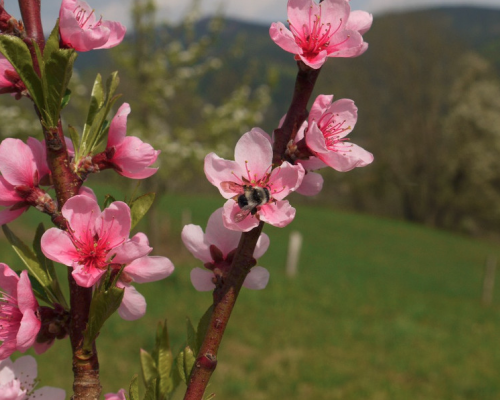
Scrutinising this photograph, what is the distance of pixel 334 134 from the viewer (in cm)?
84

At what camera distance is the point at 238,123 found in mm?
10805

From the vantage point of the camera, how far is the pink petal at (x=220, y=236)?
822 mm

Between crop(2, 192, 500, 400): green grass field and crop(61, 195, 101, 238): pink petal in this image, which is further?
crop(2, 192, 500, 400): green grass field

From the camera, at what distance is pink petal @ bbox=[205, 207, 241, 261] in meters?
0.82

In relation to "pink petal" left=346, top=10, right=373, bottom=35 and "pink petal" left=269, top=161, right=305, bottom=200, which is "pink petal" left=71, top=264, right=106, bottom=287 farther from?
"pink petal" left=346, top=10, right=373, bottom=35

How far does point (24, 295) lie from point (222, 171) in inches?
12.3

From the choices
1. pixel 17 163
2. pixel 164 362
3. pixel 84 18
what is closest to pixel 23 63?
pixel 17 163

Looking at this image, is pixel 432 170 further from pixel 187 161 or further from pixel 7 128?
pixel 7 128

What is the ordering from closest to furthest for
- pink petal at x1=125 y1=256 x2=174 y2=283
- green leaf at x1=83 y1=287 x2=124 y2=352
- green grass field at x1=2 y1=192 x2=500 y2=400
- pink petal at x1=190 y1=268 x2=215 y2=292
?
green leaf at x1=83 y1=287 x2=124 y2=352
pink petal at x1=125 y1=256 x2=174 y2=283
pink petal at x1=190 y1=268 x2=215 y2=292
green grass field at x1=2 y1=192 x2=500 y2=400

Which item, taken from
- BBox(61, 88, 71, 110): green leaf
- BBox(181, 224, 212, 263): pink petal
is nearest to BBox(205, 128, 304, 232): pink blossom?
BBox(181, 224, 212, 263): pink petal

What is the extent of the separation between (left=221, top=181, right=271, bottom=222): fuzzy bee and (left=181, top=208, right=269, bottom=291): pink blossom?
9cm

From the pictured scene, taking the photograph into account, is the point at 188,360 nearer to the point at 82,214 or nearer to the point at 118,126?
the point at 82,214

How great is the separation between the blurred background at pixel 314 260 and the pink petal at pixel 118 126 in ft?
1.56

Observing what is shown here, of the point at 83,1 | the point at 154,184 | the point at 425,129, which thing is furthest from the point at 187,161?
the point at 425,129
